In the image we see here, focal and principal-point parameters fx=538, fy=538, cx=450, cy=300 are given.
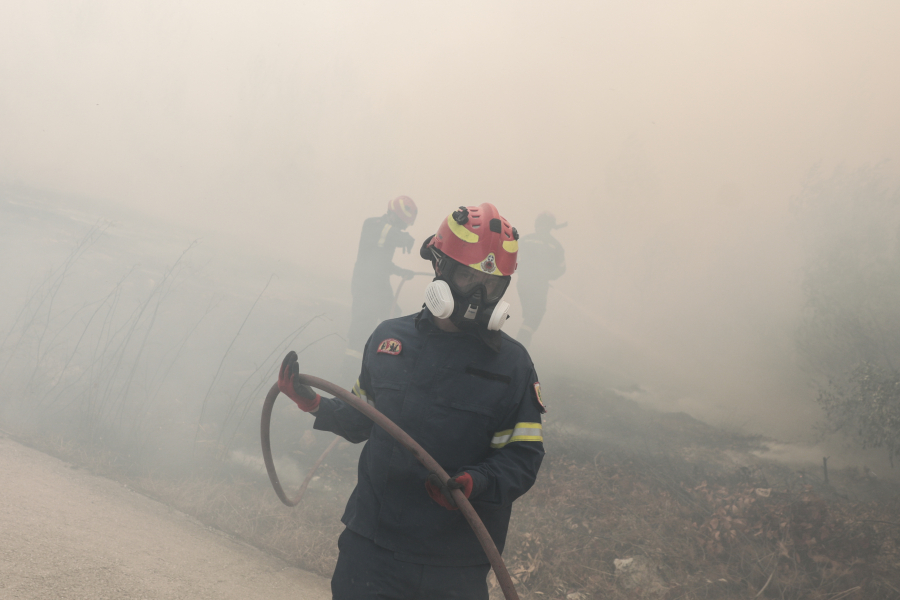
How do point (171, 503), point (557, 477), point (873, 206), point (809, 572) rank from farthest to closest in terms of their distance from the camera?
point (873, 206) → point (557, 477) → point (171, 503) → point (809, 572)

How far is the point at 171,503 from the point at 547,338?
5223 millimetres

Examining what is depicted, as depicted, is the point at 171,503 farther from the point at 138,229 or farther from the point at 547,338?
the point at 138,229

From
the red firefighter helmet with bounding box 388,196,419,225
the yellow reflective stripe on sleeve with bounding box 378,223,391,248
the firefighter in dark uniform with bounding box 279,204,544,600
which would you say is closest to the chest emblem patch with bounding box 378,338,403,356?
the firefighter in dark uniform with bounding box 279,204,544,600

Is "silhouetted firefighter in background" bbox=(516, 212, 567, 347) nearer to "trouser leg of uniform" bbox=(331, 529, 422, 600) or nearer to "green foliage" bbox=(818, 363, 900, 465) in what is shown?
"green foliage" bbox=(818, 363, 900, 465)

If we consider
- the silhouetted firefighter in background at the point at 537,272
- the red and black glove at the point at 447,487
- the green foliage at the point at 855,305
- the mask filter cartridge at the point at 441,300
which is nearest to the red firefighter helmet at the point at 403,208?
the silhouetted firefighter in background at the point at 537,272

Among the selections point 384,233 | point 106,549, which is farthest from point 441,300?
point 384,233

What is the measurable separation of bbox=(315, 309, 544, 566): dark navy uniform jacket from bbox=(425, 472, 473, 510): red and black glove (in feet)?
0.26

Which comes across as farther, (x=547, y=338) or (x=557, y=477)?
(x=547, y=338)

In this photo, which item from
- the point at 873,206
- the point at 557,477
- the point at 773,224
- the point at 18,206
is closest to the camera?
the point at 557,477

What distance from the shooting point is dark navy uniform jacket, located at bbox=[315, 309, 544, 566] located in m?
1.48

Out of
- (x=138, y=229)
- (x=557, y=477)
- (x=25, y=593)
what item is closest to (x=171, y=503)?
(x=25, y=593)

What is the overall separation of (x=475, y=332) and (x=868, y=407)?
13.7 ft

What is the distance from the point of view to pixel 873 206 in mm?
4961

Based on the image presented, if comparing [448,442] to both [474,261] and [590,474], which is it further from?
[590,474]
